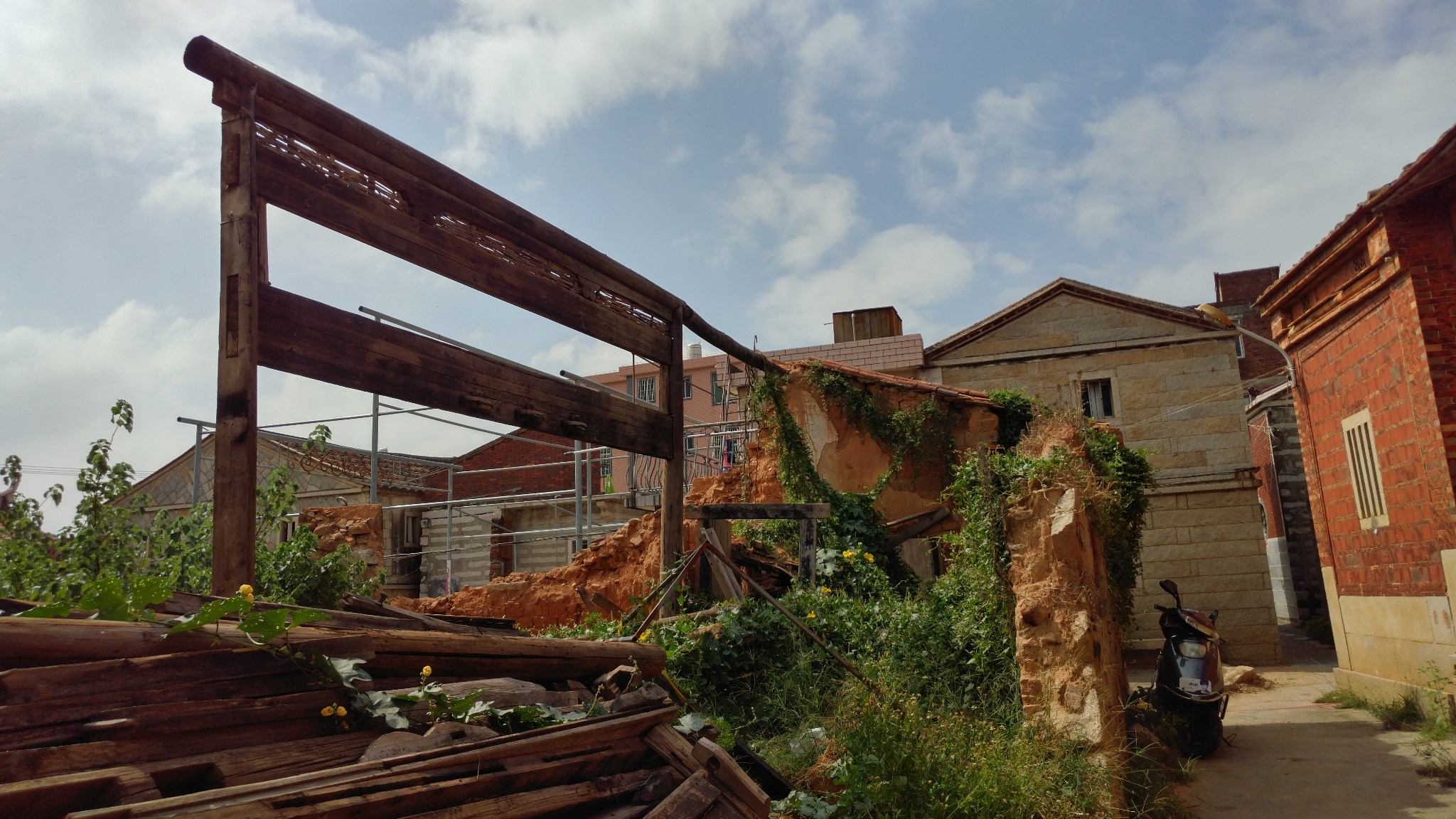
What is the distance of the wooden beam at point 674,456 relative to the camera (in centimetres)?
837

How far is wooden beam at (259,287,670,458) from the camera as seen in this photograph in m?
4.89

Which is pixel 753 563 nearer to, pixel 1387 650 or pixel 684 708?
pixel 684 708

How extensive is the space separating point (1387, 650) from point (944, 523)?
5.26 metres

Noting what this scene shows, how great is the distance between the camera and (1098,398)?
18016 mm

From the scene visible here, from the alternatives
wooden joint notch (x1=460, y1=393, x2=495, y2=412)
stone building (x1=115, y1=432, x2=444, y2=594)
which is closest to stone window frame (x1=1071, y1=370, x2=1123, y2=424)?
stone building (x1=115, y1=432, x2=444, y2=594)

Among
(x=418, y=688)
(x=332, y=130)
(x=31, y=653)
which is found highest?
(x=332, y=130)

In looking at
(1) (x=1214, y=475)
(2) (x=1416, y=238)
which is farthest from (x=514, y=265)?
(1) (x=1214, y=475)

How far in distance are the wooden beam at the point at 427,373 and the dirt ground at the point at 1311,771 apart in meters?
5.42

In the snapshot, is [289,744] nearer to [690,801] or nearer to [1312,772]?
[690,801]

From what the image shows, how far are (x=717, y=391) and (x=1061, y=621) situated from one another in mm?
19331

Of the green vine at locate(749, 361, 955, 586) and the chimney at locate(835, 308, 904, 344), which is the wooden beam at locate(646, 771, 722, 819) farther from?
the chimney at locate(835, 308, 904, 344)

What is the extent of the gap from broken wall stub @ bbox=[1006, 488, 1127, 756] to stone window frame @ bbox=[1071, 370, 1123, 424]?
38.2 ft

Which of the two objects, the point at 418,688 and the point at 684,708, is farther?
the point at 684,708

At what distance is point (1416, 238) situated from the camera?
31.3 ft
